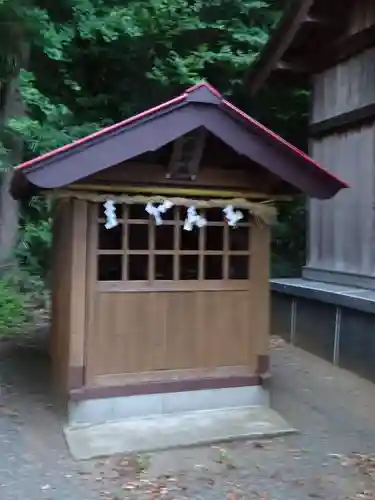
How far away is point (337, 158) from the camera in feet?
26.5

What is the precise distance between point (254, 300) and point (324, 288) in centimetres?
224

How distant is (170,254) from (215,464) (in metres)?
1.87

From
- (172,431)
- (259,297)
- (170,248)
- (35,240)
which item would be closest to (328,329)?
(259,297)

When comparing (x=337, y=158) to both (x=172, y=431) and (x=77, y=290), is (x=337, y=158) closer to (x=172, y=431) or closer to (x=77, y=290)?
(x=77, y=290)

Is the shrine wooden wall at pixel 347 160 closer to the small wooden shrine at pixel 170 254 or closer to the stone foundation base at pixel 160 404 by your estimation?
the small wooden shrine at pixel 170 254

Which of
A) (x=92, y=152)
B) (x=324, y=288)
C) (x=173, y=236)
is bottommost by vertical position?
(x=324, y=288)

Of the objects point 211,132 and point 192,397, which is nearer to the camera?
point 211,132

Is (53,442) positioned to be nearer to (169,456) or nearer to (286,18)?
(169,456)

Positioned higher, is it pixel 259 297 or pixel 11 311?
pixel 259 297

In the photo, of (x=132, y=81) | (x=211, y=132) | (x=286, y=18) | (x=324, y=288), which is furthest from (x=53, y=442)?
(x=132, y=81)

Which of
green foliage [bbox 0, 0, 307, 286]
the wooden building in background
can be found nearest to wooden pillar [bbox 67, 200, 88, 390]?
the wooden building in background

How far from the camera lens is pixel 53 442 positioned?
4.77 meters

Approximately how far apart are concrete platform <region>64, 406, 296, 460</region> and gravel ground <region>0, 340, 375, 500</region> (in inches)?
4.2

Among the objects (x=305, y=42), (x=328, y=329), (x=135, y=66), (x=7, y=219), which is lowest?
(x=328, y=329)
